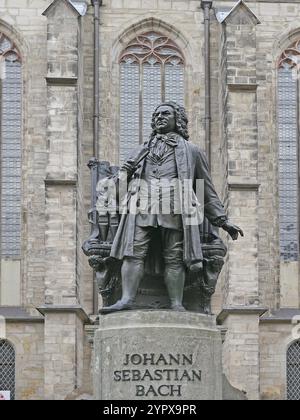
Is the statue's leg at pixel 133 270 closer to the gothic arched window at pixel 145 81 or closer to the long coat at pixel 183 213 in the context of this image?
the long coat at pixel 183 213

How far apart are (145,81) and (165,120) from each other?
18810mm

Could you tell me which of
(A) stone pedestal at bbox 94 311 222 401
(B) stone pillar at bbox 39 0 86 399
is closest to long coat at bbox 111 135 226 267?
(A) stone pedestal at bbox 94 311 222 401

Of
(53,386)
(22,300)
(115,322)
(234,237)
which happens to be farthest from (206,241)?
(22,300)

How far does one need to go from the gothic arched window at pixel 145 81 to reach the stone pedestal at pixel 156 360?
762 inches

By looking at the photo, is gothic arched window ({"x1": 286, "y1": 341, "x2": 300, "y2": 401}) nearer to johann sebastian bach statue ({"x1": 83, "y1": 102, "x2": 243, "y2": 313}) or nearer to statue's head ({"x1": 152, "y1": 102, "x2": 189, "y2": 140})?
johann sebastian bach statue ({"x1": 83, "y1": 102, "x2": 243, "y2": 313})

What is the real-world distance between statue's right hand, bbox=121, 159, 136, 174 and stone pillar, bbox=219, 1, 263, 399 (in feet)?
52.0

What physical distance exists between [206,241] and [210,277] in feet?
1.27

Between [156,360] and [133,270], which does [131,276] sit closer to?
[133,270]

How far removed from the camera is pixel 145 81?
30031mm

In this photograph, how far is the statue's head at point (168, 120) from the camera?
448 inches

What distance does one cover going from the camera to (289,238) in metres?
29.3

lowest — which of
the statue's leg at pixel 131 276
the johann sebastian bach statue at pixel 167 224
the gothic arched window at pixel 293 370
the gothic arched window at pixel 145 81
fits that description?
the gothic arched window at pixel 293 370

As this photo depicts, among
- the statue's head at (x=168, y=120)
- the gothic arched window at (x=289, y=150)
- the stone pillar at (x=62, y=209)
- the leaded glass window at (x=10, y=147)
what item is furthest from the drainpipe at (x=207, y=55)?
the statue's head at (x=168, y=120)

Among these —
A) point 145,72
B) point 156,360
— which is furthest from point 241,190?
point 156,360
